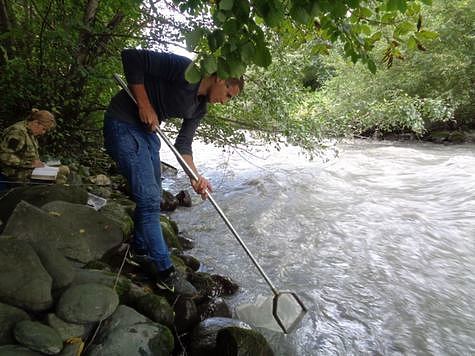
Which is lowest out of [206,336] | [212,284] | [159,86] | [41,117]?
[212,284]

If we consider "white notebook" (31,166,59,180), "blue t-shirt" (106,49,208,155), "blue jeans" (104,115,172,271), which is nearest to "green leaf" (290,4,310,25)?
"blue t-shirt" (106,49,208,155)

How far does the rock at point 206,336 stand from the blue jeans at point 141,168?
2.07ft

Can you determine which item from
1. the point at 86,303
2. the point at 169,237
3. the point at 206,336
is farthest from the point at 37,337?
the point at 169,237

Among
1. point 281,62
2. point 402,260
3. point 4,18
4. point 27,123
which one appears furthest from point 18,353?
point 281,62

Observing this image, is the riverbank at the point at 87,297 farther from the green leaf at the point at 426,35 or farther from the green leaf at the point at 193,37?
the green leaf at the point at 426,35

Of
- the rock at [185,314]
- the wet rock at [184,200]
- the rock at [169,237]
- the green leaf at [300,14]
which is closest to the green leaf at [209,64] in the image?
the green leaf at [300,14]

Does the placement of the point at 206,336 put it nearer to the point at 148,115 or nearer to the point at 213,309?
the point at 213,309

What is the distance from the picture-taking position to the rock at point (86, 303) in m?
2.30

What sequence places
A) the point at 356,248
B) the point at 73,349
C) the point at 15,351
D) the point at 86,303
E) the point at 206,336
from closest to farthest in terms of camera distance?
1. the point at 15,351
2. the point at 73,349
3. the point at 86,303
4. the point at 206,336
5. the point at 356,248

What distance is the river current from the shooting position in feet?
10.8

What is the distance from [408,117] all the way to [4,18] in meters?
6.80

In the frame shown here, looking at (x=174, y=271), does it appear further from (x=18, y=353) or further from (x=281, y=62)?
(x=281, y=62)

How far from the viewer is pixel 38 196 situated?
146 inches

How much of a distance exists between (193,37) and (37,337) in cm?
183
